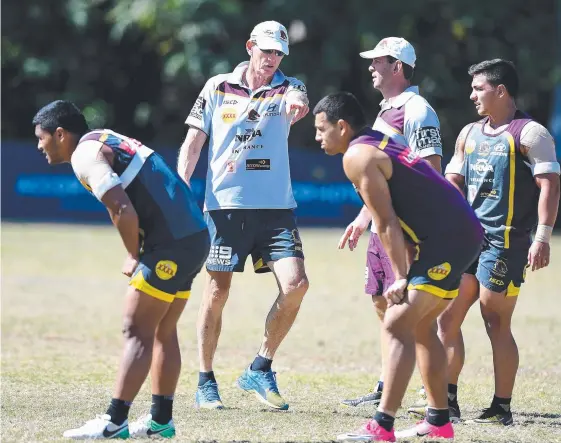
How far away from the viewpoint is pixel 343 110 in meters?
6.20

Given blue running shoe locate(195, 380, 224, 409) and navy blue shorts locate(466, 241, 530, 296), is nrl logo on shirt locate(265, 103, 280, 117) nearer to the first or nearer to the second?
navy blue shorts locate(466, 241, 530, 296)

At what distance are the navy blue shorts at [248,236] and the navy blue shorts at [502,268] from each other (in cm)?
128

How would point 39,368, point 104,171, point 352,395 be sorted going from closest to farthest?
point 104,171 → point 352,395 → point 39,368

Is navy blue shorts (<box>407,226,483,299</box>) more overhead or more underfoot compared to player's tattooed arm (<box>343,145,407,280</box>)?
more underfoot

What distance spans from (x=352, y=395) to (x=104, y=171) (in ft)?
9.97

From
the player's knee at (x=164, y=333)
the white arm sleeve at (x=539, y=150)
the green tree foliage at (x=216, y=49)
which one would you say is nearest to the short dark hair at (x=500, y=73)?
the white arm sleeve at (x=539, y=150)

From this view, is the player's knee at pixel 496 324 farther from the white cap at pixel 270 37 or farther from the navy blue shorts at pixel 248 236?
the white cap at pixel 270 37

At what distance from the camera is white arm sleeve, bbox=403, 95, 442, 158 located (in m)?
7.38

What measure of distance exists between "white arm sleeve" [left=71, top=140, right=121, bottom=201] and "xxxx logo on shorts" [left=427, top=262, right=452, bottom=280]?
1.74 m

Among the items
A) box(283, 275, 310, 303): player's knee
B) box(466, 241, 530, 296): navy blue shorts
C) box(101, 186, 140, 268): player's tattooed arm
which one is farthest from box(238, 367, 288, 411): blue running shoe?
box(101, 186, 140, 268): player's tattooed arm

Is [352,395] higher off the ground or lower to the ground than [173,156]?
lower

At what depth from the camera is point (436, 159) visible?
7406 mm

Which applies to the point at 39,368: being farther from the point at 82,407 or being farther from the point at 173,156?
the point at 173,156

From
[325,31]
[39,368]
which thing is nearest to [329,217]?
[325,31]
